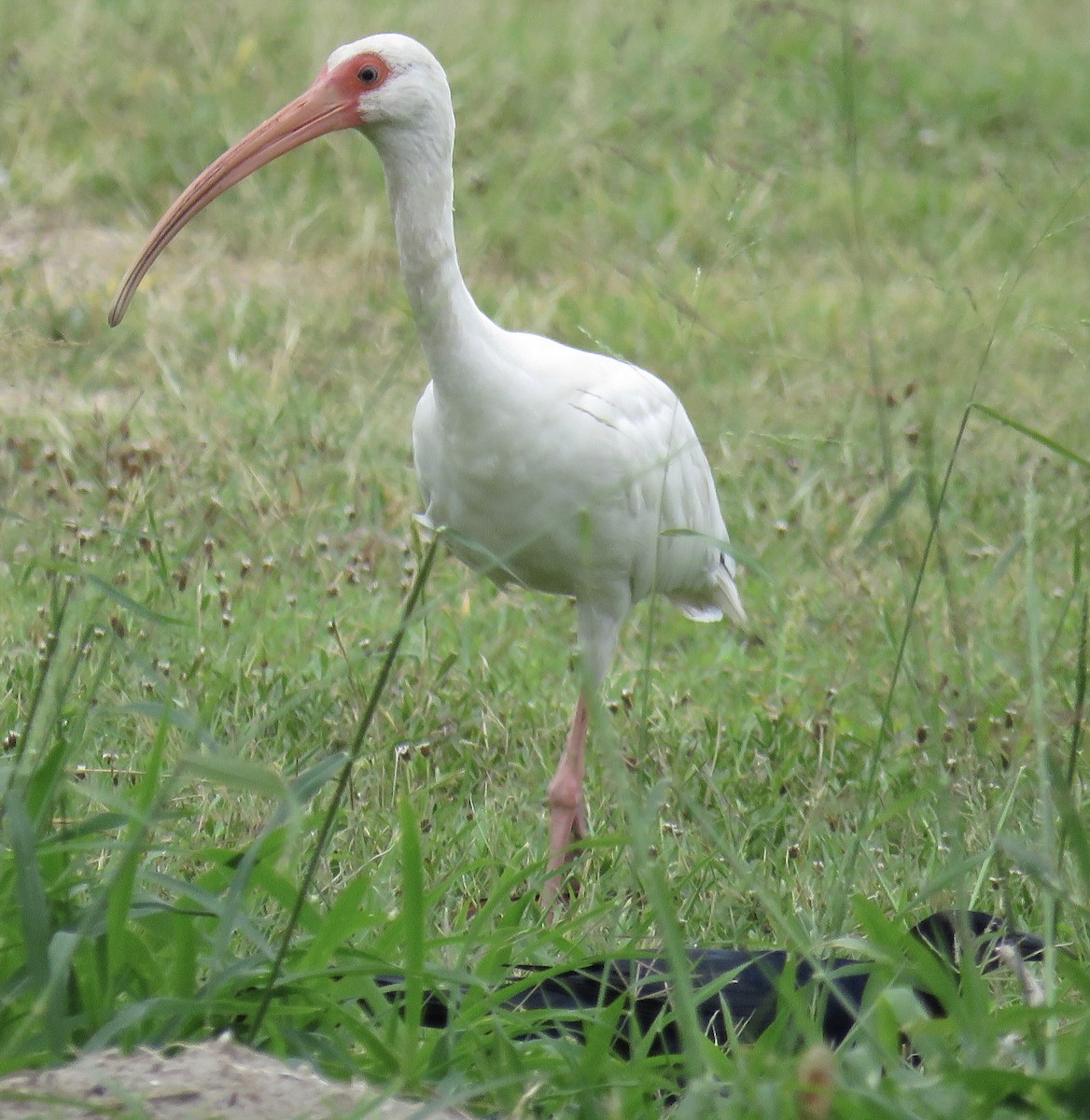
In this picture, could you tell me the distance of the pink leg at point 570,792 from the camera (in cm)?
385

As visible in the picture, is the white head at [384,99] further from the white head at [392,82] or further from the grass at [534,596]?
the grass at [534,596]

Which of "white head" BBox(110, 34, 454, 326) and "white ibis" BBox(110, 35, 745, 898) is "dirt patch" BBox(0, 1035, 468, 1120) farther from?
"white head" BBox(110, 34, 454, 326)

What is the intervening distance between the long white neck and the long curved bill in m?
0.11

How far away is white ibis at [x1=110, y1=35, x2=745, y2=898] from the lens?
346 cm

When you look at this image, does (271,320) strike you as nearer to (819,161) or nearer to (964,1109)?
(819,161)

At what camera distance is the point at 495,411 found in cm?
→ 360

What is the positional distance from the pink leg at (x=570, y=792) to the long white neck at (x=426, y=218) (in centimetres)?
90

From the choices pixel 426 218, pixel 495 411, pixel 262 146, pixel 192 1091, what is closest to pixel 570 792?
pixel 495 411

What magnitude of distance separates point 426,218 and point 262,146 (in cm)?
44

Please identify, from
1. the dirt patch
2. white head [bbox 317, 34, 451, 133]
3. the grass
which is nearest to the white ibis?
white head [bbox 317, 34, 451, 133]

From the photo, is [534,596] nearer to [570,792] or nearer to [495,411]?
[570,792]

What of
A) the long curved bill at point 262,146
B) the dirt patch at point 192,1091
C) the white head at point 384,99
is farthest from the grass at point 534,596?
the white head at point 384,99

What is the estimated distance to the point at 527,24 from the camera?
9.52m

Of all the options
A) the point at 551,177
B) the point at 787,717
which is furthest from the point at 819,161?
the point at 787,717
